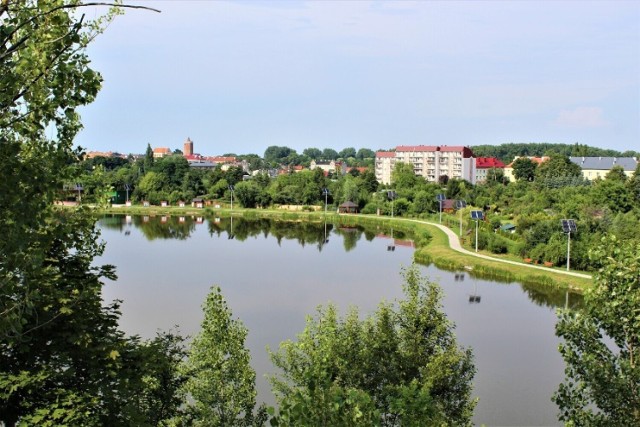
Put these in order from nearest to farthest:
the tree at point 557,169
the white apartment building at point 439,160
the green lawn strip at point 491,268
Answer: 1. the green lawn strip at point 491,268
2. the tree at point 557,169
3. the white apartment building at point 439,160

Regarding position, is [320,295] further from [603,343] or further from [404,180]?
[404,180]

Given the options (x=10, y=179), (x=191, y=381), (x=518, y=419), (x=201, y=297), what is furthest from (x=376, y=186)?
(x=10, y=179)

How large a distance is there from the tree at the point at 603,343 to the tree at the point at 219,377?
5.17 metres

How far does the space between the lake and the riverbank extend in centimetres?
115

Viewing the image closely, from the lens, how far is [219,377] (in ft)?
33.7

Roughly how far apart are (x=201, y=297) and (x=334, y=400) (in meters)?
24.6

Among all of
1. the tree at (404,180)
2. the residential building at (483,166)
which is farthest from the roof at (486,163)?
the tree at (404,180)

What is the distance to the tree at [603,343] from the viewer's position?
23.7 feet

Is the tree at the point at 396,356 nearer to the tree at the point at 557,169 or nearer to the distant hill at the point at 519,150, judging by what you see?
the tree at the point at 557,169

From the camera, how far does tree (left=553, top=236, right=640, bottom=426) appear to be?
7234mm

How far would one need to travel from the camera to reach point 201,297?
28875mm

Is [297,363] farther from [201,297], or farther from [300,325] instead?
[201,297]

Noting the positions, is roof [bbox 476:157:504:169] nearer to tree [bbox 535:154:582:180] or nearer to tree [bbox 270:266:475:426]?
tree [bbox 535:154:582:180]

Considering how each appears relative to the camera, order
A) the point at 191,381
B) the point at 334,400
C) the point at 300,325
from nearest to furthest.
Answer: the point at 334,400, the point at 191,381, the point at 300,325
